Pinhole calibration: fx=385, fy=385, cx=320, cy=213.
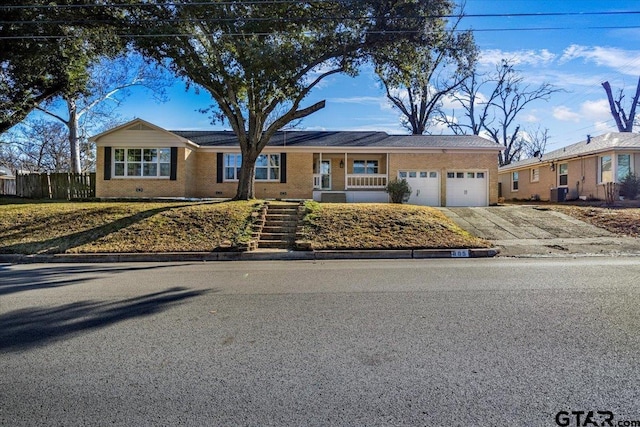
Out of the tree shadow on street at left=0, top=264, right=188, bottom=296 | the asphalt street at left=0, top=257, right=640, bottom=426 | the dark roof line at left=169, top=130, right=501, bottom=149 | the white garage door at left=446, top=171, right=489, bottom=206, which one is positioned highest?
the dark roof line at left=169, top=130, right=501, bottom=149

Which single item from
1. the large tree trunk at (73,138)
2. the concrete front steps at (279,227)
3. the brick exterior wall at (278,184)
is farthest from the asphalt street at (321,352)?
the large tree trunk at (73,138)

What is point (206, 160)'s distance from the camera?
75.7ft

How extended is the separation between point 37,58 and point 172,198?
8521 mm

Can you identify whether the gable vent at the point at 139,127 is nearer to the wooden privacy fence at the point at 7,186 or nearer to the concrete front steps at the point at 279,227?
the concrete front steps at the point at 279,227

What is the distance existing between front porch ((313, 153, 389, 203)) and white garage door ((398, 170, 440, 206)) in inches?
54.1

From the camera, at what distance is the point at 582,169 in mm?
23391

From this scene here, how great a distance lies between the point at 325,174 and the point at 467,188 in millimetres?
8426

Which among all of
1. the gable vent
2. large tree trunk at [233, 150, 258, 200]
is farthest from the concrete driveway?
the gable vent

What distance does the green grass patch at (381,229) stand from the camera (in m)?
11.7

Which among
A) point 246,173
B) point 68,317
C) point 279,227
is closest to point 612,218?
point 279,227

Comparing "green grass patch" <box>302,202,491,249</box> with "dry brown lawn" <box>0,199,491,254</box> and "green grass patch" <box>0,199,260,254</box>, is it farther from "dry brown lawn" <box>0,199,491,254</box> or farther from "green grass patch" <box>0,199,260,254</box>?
"green grass patch" <box>0,199,260,254</box>

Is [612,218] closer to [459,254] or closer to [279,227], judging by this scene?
[459,254]

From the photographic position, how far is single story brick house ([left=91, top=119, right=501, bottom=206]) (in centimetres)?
2180

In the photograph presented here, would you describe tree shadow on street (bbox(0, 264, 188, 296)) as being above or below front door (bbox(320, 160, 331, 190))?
below
